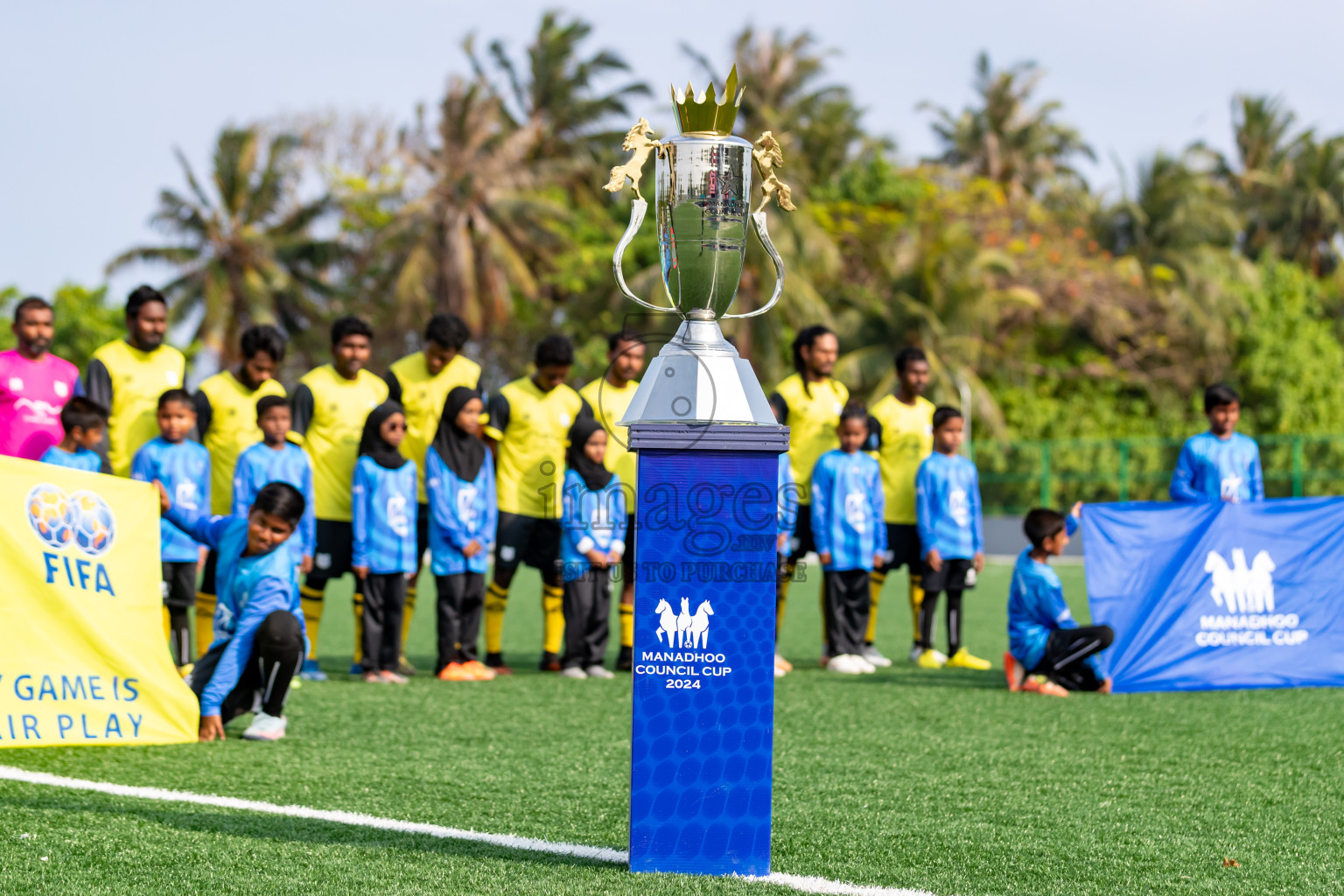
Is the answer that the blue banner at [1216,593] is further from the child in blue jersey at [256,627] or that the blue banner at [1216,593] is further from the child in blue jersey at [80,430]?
the child in blue jersey at [80,430]

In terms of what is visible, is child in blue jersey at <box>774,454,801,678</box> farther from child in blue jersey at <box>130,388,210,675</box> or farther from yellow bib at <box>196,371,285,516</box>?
child in blue jersey at <box>130,388,210,675</box>

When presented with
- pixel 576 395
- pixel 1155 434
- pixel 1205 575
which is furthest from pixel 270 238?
pixel 1205 575

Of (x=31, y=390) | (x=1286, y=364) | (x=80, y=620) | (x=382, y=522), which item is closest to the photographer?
(x=80, y=620)

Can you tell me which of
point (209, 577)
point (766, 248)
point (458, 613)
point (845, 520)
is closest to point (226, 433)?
point (209, 577)

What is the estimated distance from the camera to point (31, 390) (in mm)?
6707

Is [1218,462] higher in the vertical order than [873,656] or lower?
higher

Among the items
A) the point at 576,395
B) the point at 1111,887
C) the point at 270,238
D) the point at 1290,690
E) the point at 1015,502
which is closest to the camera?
the point at 1111,887

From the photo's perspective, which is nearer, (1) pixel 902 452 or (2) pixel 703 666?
(2) pixel 703 666

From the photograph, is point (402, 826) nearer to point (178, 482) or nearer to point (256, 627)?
point (256, 627)

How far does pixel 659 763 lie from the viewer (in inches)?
142

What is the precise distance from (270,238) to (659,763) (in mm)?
28931

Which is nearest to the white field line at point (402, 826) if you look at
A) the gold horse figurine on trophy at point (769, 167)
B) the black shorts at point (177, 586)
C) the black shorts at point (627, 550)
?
the gold horse figurine on trophy at point (769, 167)

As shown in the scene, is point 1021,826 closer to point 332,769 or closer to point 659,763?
point 659,763

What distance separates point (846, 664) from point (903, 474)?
1.31 meters
